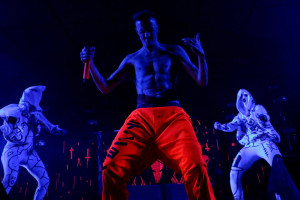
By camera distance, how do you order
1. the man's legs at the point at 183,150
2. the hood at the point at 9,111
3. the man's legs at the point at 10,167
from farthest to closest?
the hood at the point at 9,111, the man's legs at the point at 10,167, the man's legs at the point at 183,150

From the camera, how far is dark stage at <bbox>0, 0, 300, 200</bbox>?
183 inches

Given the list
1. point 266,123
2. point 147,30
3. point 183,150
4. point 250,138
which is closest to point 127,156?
point 183,150

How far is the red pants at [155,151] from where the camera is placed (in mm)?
1347

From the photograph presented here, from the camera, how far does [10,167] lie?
411 cm

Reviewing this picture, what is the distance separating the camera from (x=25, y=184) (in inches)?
215

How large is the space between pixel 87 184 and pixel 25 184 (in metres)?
1.55

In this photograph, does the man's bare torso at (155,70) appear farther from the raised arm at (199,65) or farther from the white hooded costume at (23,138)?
the white hooded costume at (23,138)

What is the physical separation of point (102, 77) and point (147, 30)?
22.4 inches

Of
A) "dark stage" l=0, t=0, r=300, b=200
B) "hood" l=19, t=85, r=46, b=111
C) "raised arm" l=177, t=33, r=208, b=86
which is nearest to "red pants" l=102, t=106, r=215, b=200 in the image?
"raised arm" l=177, t=33, r=208, b=86

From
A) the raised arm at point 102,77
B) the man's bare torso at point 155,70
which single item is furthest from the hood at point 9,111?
the man's bare torso at point 155,70

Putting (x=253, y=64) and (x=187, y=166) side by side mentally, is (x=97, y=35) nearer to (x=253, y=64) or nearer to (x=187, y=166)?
(x=253, y=64)

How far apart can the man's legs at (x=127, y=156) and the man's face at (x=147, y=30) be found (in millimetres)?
748

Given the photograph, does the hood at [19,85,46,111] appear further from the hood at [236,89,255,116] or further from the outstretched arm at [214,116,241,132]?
the hood at [236,89,255,116]

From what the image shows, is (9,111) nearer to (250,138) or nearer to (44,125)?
(44,125)
